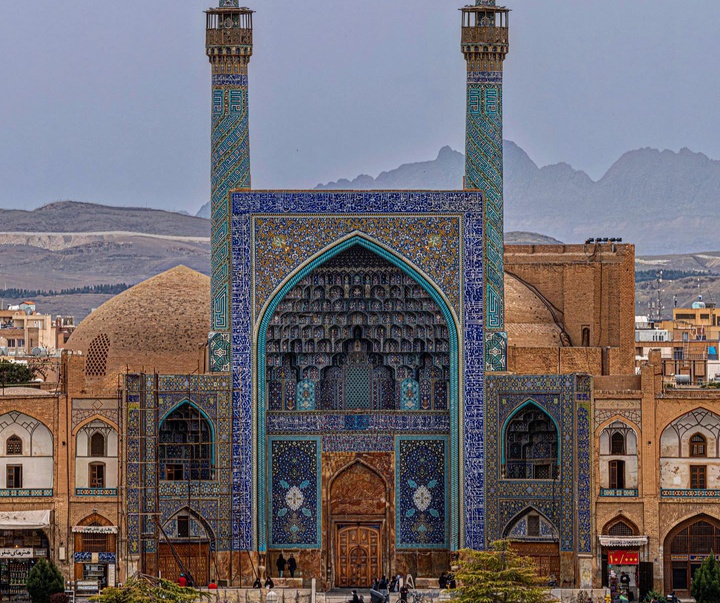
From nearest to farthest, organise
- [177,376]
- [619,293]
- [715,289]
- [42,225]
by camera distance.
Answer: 1. [177,376]
2. [619,293]
3. [715,289]
4. [42,225]

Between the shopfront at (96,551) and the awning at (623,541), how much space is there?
806 cm

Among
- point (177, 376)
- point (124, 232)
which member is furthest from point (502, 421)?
point (124, 232)

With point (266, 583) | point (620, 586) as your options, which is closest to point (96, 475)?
point (266, 583)

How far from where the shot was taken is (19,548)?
29.2 metres

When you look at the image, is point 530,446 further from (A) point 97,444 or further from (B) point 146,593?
(B) point 146,593

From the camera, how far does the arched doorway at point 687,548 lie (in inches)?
1145

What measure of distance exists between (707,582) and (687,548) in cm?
164

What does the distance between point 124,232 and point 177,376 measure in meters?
166

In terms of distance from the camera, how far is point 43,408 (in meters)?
29.1

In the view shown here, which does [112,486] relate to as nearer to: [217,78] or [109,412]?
[109,412]

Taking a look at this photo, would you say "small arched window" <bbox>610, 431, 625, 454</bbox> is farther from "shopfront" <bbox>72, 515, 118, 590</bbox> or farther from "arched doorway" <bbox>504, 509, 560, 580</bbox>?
"shopfront" <bbox>72, 515, 118, 590</bbox>

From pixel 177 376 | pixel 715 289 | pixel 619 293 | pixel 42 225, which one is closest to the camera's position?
pixel 177 376

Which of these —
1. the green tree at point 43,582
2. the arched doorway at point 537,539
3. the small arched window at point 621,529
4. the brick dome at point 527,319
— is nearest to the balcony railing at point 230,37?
the brick dome at point 527,319

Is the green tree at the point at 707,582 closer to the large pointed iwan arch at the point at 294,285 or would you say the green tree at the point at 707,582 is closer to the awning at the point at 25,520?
the large pointed iwan arch at the point at 294,285
